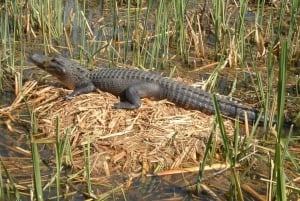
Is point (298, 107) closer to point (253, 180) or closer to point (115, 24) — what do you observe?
point (253, 180)

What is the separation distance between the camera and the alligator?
16.1ft

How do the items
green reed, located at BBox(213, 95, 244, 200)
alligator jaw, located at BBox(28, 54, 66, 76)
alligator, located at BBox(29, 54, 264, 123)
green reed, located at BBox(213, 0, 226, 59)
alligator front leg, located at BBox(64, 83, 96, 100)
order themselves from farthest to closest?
green reed, located at BBox(213, 0, 226, 59)
alligator jaw, located at BBox(28, 54, 66, 76)
alligator front leg, located at BBox(64, 83, 96, 100)
alligator, located at BBox(29, 54, 264, 123)
green reed, located at BBox(213, 95, 244, 200)

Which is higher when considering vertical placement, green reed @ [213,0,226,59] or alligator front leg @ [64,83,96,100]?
green reed @ [213,0,226,59]

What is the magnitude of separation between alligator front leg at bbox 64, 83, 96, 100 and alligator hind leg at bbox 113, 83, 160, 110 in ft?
1.13

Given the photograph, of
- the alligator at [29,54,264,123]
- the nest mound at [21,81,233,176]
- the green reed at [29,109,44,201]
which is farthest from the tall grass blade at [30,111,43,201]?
the alligator at [29,54,264,123]

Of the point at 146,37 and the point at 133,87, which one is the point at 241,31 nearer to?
the point at 146,37

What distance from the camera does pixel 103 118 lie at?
185 inches

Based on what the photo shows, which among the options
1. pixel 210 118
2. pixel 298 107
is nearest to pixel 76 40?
pixel 210 118

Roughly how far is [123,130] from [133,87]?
28.8 inches

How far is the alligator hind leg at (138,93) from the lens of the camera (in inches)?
196

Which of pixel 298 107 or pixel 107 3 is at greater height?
pixel 107 3

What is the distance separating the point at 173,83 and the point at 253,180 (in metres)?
1.51

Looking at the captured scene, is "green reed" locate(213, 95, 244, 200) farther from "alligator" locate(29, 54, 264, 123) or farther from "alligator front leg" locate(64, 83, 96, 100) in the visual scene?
"alligator front leg" locate(64, 83, 96, 100)

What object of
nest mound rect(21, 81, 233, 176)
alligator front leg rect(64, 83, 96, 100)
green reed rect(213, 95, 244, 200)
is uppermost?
green reed rect(213, 95, 244, 200)
